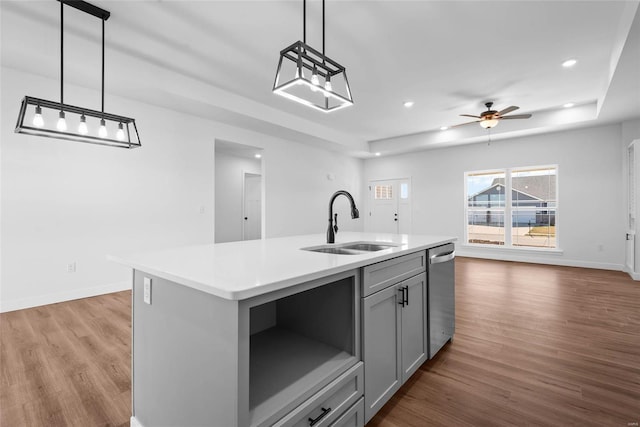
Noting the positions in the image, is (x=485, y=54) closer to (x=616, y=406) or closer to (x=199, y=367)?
(x=616, y=406)

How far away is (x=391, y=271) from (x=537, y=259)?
5.96 m

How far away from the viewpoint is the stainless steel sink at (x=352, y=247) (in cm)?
206

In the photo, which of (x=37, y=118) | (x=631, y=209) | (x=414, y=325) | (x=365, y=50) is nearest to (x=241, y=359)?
(x=414, y=325)

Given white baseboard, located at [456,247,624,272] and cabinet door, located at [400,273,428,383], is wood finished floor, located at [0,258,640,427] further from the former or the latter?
white baseboard, located at [456,247,624,272]

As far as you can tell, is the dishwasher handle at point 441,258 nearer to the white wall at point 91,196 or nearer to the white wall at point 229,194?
the white wall at point 91,196

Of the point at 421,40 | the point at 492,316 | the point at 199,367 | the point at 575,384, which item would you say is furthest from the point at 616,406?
the point at 421,40

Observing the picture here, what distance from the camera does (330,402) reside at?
4.16 feet

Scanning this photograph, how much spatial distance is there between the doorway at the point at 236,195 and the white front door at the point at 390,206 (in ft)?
10.7

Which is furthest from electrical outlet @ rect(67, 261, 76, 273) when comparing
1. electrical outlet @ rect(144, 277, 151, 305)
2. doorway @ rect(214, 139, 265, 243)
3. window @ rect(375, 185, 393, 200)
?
window @ rect(375, 185, 393, 200)

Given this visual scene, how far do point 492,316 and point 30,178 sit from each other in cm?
530

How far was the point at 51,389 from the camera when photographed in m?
1.84

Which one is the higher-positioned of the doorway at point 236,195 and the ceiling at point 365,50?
the ceiling at point 365,50

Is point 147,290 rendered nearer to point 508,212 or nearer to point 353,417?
point 353,417

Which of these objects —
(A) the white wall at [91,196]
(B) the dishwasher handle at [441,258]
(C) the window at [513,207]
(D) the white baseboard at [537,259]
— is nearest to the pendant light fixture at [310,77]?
(B) the dishwasher handle at [441,258]
